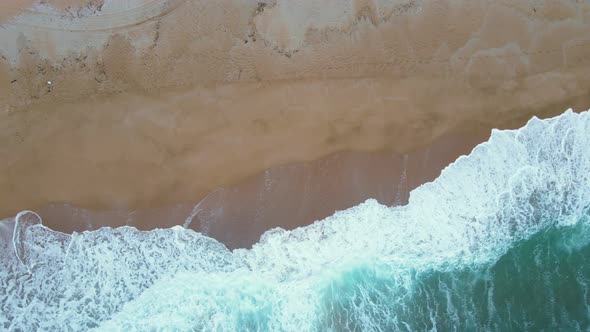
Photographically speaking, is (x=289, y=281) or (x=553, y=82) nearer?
(x=289, y=281)

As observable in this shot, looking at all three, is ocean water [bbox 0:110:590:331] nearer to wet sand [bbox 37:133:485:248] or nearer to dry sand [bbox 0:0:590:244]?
wet sand [bbox 37:133:485:248]

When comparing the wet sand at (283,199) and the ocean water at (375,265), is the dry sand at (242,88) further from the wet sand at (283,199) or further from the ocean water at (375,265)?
the ocean water at (375,265)

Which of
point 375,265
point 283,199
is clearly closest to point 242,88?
point 283,199

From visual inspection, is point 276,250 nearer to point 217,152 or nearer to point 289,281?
point 289,281

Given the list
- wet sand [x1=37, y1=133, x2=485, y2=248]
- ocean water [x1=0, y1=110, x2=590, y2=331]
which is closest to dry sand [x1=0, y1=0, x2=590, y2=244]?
wet sand [x1=37, y1=133, x2=485, y2=248]

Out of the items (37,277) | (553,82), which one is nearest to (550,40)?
(553,82)

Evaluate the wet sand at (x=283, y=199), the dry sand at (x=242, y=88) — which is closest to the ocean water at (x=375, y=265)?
the wet sand at (x=283, y=199)

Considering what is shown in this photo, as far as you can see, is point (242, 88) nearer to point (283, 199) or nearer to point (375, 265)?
point (283, 199)
